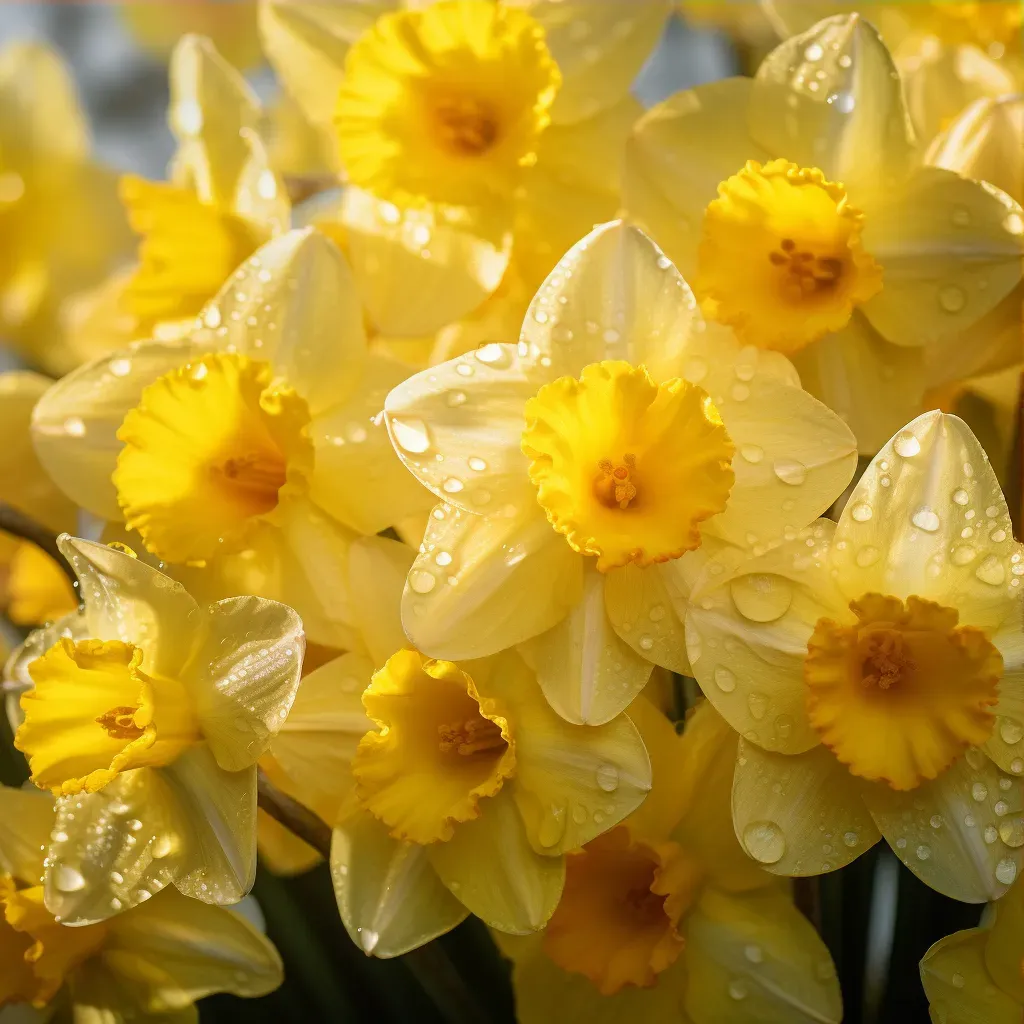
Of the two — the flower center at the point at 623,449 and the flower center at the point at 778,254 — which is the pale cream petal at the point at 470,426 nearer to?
the flower center at the point at 623,449

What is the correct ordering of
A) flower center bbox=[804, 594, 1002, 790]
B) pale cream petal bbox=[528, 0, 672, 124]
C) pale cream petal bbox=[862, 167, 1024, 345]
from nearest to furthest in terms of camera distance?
1. flower center bbox=[804, 594, 1002, 790]
2. pale cream petal bbox=[862, 167, 1024, 345]
3. pale cream petal bbox=[528, 0, 672, 124]

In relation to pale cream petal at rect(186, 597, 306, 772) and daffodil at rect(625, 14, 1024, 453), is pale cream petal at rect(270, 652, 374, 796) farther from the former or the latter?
daffodil at rect(625, 14, 1024, 453)

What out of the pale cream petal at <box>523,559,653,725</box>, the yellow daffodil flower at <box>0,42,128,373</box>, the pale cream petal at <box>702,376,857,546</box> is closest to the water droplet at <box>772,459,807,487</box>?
the pale cream petal at <box>702,376,857,546</box>

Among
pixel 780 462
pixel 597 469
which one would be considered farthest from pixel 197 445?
pixel 780 462

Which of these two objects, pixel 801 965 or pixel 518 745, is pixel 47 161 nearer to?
pixel 518 745

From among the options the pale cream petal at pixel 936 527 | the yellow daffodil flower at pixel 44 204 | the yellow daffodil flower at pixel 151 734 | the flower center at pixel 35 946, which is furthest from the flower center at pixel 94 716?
the yellow daffodil flower at pixel 44 204

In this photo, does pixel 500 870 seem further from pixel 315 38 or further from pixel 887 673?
pixel 315 38

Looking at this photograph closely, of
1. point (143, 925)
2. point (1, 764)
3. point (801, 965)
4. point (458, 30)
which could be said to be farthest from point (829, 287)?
point (1, 764)
